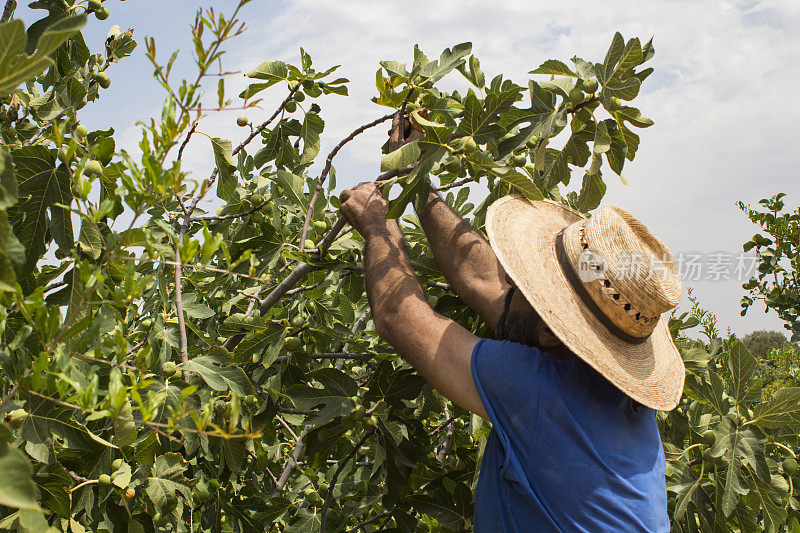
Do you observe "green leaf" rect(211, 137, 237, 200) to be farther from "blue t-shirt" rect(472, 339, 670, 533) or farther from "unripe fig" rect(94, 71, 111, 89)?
"blue t-shirt" rect(472, 339, 670, 533)

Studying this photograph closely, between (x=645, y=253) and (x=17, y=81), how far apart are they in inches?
68.7

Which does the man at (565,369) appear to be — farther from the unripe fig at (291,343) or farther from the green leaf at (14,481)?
the green leaf at (14,481)

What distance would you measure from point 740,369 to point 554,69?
1505 millimetres

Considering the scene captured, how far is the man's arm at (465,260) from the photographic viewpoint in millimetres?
2531

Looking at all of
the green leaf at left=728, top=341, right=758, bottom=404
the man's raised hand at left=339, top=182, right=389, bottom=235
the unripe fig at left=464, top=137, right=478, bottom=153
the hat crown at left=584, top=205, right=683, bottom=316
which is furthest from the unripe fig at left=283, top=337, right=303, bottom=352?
the green leaf at left=728, top=341, right=758, bottom=404

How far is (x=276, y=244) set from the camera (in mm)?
2643

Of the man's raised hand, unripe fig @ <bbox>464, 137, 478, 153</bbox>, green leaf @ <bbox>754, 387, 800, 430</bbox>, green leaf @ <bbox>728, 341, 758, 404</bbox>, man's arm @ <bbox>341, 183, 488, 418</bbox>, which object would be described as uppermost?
unripe fig @ <bbox>464, 137, 478, 153</bbox>

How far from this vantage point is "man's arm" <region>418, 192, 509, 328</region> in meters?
2.53

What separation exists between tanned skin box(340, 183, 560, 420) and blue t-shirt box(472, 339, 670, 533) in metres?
0.11

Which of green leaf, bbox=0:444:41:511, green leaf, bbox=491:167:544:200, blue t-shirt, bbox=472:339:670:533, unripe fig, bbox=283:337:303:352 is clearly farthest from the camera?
unripe fig, bbox=283:337:303:352

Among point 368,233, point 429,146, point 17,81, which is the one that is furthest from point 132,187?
point 368,233

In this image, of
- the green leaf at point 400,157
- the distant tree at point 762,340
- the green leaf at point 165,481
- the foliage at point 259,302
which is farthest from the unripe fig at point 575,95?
the distant tree at point 762,340

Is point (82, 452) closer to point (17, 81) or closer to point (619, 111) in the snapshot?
point (17, 81)

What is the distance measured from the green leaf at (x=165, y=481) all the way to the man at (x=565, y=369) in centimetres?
79
